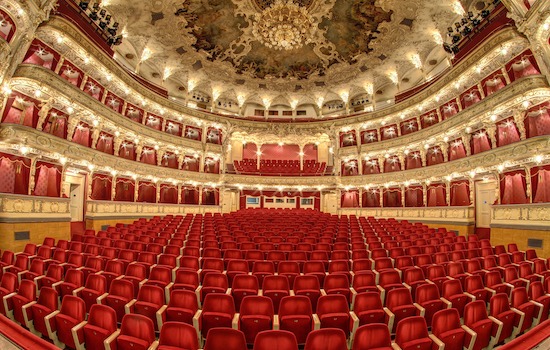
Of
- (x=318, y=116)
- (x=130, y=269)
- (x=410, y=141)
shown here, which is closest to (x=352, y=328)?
(x=130, y=269)

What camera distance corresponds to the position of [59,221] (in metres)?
8.66

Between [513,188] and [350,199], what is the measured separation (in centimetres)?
973

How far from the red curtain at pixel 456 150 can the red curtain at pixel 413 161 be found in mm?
2135

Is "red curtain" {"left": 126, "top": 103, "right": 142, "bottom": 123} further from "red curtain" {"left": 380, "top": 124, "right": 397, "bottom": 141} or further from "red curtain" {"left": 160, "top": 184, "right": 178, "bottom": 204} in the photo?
"red curtain" {"left": 380, "top": 124, "right": 397, "bottom": 141}

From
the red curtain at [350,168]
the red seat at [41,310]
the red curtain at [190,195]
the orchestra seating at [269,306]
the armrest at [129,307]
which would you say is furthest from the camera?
the red curtain at [350,168]

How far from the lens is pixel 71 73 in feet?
34.1

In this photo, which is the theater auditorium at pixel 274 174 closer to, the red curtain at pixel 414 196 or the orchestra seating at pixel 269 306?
the orchestra seating at pixel 269 306

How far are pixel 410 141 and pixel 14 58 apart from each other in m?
16.8

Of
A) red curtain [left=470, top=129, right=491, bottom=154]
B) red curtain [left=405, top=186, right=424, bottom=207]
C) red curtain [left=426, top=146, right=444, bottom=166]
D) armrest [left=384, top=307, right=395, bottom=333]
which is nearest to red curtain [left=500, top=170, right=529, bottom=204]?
red curtain [left=470, top=129, right=491, bottom=154]

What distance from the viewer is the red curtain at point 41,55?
8.82 meters

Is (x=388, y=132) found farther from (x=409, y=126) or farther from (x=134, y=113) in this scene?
(x=134, y=113)

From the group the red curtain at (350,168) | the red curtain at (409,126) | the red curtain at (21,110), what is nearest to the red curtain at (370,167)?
the red curtain at (350,168)

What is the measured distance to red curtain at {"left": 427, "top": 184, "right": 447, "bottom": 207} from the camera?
1320 cm

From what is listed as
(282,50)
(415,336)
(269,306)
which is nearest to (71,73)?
(282,50)
